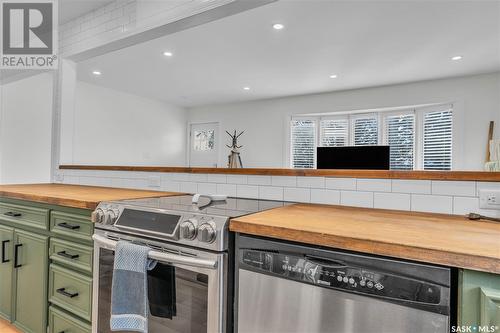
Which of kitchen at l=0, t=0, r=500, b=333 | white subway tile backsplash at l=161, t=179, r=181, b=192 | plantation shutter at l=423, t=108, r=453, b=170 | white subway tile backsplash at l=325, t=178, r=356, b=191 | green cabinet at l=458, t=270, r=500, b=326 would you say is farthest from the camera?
plantation shutter at l=423, t=108, r=453, b=170

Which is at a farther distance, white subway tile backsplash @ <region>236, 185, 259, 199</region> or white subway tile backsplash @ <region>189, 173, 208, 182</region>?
white subway tile backsplash @ <region>189, 173, 208, 182</region>

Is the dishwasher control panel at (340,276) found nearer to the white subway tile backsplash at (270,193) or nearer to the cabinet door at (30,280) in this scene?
the white subway tile backsplash at (270,193)

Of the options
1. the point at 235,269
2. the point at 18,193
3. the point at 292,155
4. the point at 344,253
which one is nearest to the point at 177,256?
the point at 235,269

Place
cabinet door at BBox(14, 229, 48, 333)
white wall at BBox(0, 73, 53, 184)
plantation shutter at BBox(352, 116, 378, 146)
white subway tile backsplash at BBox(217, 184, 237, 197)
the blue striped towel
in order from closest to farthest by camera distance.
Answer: the blue striped towel
cabinet door at BBox(14, 229, 48, 333)
white subway tile backsplash at BBox(217, 184, 237, 197)
white wall at BBox(0, 73, 53, 184)
plantation shutter at BBox(352, 116, 378, 146)

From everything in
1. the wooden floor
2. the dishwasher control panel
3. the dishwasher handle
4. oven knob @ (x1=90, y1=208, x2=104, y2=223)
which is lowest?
the wooden floor

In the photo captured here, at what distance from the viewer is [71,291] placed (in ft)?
4.89

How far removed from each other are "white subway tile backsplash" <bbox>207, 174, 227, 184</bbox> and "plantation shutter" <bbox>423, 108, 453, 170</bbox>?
4.19 metres

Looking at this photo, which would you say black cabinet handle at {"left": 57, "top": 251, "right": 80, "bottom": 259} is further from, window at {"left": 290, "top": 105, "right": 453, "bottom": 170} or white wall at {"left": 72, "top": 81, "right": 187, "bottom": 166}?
window at {"left": 290, "top": 105, "right": 453, "bottom": 170}

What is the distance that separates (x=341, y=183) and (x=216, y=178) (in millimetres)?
759

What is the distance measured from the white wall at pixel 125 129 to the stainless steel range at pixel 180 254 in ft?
11.3

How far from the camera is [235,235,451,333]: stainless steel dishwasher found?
709 mm

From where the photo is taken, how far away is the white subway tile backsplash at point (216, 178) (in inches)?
69.7

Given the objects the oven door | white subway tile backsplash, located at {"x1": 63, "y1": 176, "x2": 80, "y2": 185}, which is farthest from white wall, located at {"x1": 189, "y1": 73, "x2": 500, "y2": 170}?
the oven door

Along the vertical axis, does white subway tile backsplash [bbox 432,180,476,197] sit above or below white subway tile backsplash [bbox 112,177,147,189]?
above
